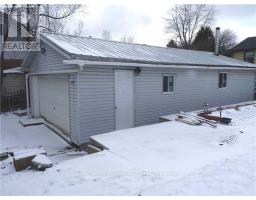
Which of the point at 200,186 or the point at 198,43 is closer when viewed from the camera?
the point at 200,186

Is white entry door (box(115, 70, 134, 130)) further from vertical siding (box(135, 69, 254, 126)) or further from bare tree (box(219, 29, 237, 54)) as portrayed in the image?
bare tree (box(219, 29, 237, 54))

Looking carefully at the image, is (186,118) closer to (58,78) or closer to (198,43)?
(58,78)

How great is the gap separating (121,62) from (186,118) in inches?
125

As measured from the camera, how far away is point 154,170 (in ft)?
12.1

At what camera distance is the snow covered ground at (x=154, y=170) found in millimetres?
3100

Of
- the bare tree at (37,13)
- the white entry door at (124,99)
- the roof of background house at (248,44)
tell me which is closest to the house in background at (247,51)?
the roof of background house at (248,44)

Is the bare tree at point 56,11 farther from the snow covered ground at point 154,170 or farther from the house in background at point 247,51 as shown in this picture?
the house in background at point 247,51

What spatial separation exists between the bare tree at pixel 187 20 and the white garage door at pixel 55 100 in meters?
24.5

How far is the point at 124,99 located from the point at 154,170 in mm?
3726

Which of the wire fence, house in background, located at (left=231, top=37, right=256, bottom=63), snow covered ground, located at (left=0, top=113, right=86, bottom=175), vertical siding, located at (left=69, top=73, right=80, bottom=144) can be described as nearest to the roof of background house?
house in background, located at (left=231, top=37, right=256, bottom=63)

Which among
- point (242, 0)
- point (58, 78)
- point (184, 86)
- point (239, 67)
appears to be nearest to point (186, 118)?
point (184, 86)

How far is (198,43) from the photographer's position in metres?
28.1

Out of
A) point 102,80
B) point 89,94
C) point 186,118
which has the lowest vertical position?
point 186,118

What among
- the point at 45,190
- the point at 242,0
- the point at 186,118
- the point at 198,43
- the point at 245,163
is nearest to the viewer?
the point at 45,190
